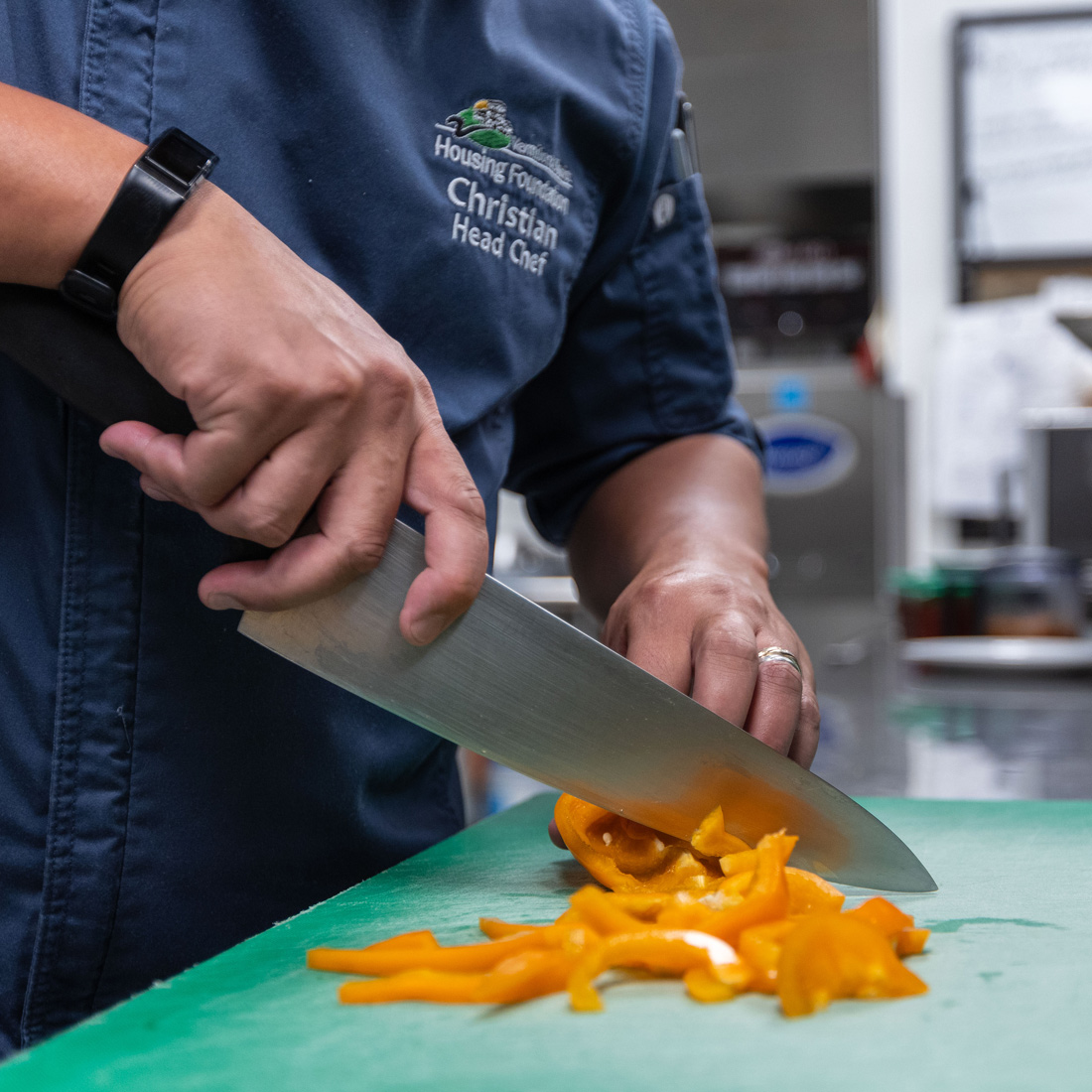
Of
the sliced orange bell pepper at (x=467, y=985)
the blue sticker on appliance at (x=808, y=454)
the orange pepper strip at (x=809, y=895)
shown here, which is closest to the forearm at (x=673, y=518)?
the orange pepper strip at (x=809, y=895)

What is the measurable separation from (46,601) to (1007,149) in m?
3.80

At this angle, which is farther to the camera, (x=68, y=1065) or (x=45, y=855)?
(x=45, y=855)

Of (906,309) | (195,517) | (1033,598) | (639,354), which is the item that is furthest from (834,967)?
(906,309)

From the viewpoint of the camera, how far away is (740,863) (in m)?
0.63

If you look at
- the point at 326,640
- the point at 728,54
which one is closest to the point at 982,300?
the point at 728,54

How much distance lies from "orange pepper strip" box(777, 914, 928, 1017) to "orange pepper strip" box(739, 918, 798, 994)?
0.01 meters

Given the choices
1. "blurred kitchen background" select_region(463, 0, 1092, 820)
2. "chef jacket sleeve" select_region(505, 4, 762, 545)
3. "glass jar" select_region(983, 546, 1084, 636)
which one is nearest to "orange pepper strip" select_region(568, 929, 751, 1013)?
"chef jacket sleeve" select_region(505, 4, 762, 545)

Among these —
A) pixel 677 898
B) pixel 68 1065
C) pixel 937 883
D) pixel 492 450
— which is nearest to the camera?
pixel 68 1065

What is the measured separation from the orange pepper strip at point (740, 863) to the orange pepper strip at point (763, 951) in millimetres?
70

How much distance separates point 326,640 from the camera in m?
0.62

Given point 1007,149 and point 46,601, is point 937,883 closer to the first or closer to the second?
point 46,601

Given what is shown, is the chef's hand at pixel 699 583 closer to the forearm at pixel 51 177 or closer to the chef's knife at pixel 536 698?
Answer: the chef's knife at pixel 536 698

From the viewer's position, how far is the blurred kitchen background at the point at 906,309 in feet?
7.04

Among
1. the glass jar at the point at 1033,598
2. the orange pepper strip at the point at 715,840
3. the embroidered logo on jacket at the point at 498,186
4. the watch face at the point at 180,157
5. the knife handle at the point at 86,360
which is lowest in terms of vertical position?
the glass jar at the point at 1033,598
